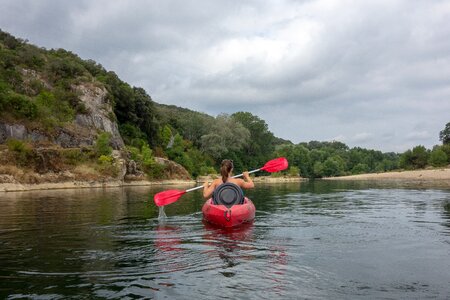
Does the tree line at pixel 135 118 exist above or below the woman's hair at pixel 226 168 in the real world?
above

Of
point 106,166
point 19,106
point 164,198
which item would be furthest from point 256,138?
point 164,198

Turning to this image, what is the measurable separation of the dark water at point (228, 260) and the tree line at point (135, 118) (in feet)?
130

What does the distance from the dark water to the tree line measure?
3962 centimetres

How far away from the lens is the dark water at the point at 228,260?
5.39 metres

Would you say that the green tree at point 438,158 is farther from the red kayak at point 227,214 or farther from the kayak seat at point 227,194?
the kayak seat at point 227,194

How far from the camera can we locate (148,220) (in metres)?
13.5

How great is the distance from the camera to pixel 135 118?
6819cm

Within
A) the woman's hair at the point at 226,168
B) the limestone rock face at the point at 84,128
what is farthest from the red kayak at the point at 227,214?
the limestone rock face at the point at 84,128

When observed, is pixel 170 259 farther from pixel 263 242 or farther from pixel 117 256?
pixel 263 242

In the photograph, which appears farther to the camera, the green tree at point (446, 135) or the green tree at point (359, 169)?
the green tree at point (359, 169)

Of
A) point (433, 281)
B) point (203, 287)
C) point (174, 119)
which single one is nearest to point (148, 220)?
point (203, 287)

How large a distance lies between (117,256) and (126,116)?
62554 millimetres

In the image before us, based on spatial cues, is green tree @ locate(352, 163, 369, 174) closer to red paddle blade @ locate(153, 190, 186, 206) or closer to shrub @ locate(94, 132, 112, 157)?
shrub @ locate(94, 132, 112, 157)

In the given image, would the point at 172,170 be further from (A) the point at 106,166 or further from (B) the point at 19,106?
(B) the point at 19,106
